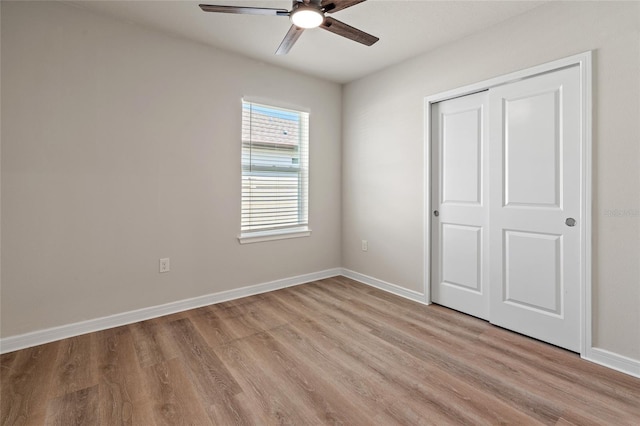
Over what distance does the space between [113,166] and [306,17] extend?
6.46 ft

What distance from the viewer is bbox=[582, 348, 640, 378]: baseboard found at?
1913 millimetres

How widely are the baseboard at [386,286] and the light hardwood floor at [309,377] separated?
17.9 inches

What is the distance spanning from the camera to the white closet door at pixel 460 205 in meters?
2.73

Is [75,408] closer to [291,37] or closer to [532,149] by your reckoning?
[291,37]

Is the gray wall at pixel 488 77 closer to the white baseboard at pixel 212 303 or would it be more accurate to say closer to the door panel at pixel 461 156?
the white baseboard at pixel 212 303

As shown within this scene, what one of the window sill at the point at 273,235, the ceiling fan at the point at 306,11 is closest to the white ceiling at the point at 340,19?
the ceiling fan at the point at 306,11

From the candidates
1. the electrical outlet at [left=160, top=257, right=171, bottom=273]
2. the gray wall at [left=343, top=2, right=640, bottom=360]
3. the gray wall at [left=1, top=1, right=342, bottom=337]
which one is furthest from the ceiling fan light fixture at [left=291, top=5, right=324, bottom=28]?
the electrical outlet at [left=160, top=257, right=171, bottom=273]

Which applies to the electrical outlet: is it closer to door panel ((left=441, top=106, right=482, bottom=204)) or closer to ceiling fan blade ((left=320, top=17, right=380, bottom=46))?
ceiling fan blade ((left=320, top=17, right=380, bottom=46))

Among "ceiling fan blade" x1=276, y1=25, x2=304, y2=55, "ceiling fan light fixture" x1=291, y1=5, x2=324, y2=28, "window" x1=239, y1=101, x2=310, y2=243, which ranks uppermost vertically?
"ceiling fan blade" x1=276, y1=25, x2=304, y2=55

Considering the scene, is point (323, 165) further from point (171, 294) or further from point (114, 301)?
point (114, 301)

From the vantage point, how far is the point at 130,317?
2648mm

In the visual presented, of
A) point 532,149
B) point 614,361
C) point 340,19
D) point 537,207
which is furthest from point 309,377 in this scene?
point 340,19

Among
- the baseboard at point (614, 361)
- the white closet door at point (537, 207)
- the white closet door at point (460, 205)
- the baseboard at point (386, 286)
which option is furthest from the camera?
the baseboard at point (386, 286)

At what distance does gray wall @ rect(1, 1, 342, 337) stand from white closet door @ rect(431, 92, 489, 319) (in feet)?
6.19
